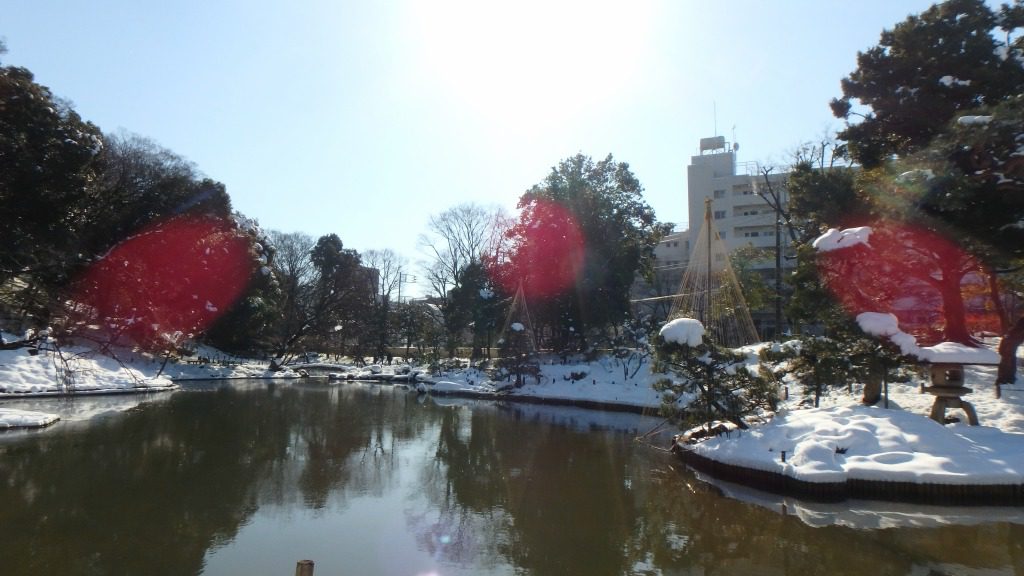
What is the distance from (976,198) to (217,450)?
42.8 ft

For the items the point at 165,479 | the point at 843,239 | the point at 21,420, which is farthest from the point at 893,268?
the point at 21,420

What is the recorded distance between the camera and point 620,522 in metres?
7.29

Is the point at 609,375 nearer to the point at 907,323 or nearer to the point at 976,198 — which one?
the point at 907,323

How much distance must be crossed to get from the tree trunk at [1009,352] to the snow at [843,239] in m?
3.39

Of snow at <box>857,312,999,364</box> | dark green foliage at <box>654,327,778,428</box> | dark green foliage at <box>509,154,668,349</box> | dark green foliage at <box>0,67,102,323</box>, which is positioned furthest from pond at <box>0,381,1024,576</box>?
dark green foliage at <box>509,154,668,349</box>

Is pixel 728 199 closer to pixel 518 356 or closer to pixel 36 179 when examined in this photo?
pixel 518 356

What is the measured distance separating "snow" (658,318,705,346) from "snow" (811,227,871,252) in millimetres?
2313

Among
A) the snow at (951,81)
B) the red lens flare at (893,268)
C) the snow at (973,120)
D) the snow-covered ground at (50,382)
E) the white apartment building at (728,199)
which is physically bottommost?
the snow-covered ground at (50,382)

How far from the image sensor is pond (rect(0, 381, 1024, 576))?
586 cm

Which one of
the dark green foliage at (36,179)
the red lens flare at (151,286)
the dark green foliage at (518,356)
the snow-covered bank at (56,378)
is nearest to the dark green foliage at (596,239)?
the dark green foliage at (518,356)

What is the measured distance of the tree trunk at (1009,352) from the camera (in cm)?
1071

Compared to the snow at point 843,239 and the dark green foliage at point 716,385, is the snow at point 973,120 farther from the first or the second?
the dark green foliage at point 716,385

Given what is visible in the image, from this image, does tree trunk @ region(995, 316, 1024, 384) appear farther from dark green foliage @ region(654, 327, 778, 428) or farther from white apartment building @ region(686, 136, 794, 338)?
white apartment building @ region(686, 136, 794, 338)

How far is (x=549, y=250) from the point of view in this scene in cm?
2453
